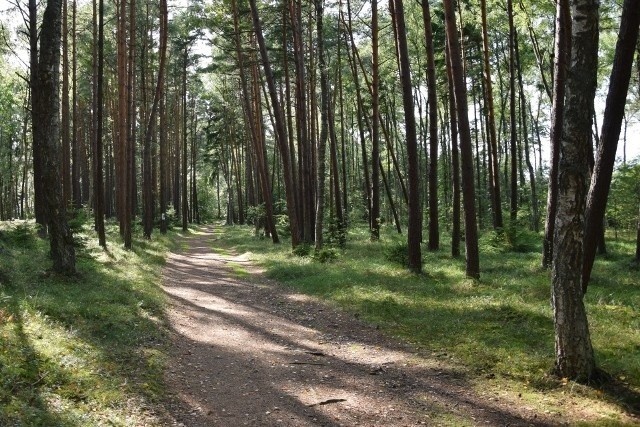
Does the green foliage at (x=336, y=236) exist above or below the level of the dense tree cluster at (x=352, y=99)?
below

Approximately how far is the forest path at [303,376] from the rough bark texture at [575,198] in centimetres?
105

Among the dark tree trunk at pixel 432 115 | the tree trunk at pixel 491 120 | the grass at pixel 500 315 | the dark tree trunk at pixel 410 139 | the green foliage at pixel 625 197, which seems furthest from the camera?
the green foliage at pixel 625 197

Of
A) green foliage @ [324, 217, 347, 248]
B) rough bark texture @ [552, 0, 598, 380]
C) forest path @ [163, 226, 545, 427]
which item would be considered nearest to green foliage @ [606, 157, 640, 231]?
green foliage @ [324, 217, 347, 248]

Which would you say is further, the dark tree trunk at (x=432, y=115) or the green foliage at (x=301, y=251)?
the green foliage at (x=301, y=251)

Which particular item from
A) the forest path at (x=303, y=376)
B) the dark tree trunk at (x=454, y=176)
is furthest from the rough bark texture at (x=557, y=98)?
the forest path at (x=303, y=376)

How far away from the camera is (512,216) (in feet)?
63.5

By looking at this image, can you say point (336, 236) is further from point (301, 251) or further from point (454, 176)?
point (454, 176)

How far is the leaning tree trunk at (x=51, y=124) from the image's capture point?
9328 mm

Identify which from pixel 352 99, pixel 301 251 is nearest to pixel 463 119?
pixel 301 251

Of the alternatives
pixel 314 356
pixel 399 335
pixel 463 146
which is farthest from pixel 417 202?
pixel 314 356

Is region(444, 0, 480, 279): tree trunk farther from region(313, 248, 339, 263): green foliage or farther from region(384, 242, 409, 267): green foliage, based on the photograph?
region(313, 248, 339, 263): green foliage

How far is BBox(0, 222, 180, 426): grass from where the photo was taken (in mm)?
4418

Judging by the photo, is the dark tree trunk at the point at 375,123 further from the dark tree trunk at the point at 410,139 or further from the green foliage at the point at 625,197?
the green foliage at the point at 625,197

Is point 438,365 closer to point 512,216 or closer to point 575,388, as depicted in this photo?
point 575,388
